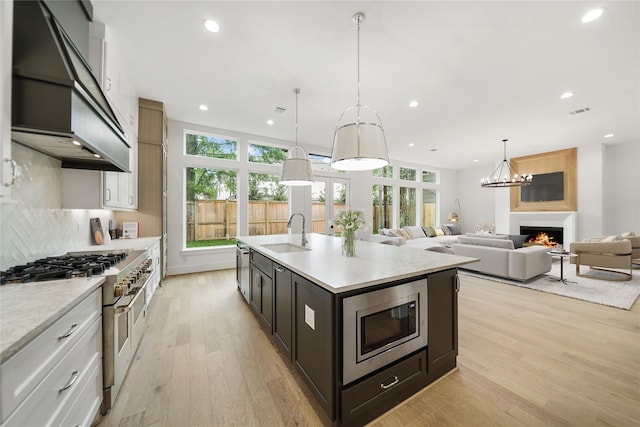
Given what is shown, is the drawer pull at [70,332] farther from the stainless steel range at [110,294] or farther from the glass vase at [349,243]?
the glass vase at [349,243]

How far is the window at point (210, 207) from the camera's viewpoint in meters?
4.95

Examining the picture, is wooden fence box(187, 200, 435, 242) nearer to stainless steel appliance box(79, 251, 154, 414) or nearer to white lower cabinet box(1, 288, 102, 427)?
stainless steel appliance box(79, 251, 154, 414)

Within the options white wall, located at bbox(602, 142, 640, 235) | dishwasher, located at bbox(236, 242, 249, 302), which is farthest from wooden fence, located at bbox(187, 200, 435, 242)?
white wall, located at bbox(602, 142, 640, 235)

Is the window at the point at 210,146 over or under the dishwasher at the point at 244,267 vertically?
over

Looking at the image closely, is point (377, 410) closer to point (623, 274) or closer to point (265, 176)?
point (265, 176)

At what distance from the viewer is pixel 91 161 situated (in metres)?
2.05

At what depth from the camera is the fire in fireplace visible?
654cm

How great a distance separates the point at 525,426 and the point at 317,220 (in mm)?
5376

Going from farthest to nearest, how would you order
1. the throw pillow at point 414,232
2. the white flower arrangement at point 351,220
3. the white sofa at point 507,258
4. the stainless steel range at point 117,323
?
the throw pillow at point 414,232 < the white sofa at point 507,258 < the white flower arrangement at point 351,220 < the stainless steel range at point 117,323

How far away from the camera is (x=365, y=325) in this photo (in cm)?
140

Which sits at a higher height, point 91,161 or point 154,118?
point 154,118

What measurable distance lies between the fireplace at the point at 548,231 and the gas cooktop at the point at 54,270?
9.75 m

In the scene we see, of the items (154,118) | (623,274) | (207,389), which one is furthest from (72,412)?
(623,274)

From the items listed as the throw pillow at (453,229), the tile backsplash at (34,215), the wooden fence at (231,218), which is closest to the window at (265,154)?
the wooden fence at (231,218)
